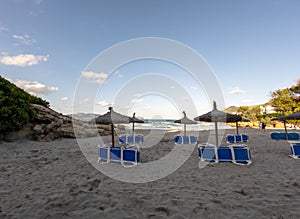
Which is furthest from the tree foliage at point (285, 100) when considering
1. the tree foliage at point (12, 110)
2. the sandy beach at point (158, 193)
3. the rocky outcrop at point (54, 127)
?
the tree foliage at point (12, 110)

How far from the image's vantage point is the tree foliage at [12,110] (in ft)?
31.9

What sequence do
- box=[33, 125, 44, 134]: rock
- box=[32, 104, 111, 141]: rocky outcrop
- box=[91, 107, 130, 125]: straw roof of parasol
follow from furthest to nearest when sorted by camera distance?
box=[32, 104, 111, 141]: rocky outcrop
box=[33, 125, 44, 134]: rock
box=[91, 107, 130, 125]: straw roof of parasol

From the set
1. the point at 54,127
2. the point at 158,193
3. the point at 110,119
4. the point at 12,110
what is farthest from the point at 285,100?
the point at 12,110

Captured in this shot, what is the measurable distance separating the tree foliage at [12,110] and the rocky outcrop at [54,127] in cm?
93

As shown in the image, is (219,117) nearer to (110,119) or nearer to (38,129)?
(110,119)

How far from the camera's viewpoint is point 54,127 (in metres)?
12.9

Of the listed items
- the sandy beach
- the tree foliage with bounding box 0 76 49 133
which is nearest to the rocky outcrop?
the tree foliage with bounding box 0 76 49 133

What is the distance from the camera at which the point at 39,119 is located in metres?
12.2

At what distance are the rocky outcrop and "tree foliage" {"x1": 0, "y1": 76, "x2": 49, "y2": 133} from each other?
928 millimetres

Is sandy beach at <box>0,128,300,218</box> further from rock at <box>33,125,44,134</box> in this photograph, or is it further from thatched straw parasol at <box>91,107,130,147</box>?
rock at <box>33,125,44,134</box>

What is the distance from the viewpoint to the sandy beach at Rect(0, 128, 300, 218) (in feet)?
8.92

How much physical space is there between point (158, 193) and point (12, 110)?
11.2 meters

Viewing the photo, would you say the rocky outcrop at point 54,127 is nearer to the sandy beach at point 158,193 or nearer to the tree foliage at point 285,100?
the sandy beach at point 158,193

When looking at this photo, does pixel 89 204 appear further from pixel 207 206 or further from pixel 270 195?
pixel 270 195
